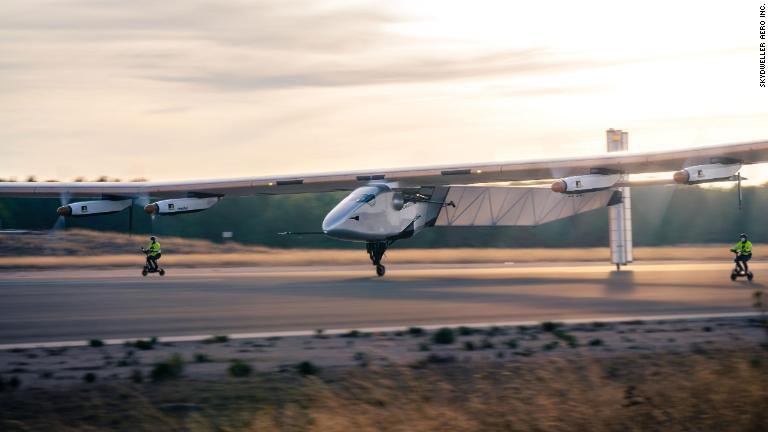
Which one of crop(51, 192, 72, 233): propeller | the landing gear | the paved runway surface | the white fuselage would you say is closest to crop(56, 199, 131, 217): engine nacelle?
crop(51, 192, 72, 233): propeller

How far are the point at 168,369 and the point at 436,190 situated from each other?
28281 mm

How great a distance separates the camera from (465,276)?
122ft

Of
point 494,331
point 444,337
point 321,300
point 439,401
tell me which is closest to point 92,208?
point 321,300

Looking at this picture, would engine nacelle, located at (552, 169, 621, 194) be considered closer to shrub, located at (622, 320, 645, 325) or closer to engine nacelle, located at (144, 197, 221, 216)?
shrub, located at (622, 320, 645, 325)

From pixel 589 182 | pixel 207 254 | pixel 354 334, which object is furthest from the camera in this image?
pixel 207 254

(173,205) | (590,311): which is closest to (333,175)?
(173,205)

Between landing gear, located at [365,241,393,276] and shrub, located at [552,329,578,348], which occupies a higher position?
A: landing gear, located at [365,241,393,276]

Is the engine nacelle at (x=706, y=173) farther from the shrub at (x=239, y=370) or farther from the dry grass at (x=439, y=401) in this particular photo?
the shrub at (x=239, y=370)

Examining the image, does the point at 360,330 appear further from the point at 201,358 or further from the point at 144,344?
the point at 201,358

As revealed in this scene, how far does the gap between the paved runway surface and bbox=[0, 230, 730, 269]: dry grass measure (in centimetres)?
1345

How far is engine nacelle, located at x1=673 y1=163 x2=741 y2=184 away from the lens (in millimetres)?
32938

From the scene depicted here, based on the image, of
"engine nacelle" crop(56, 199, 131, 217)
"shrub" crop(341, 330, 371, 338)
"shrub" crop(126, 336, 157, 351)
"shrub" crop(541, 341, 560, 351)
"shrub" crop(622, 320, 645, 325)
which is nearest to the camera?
"shrub" crop(541, 341, 560, 351)

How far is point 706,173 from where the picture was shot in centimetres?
3325

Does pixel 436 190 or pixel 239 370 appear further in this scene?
pixel 436 190
